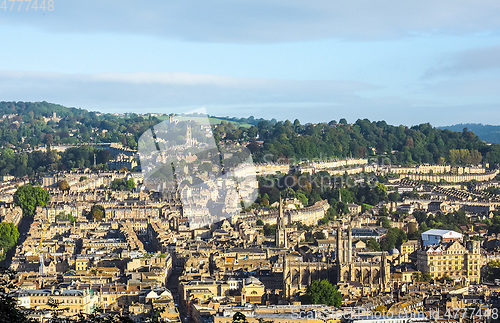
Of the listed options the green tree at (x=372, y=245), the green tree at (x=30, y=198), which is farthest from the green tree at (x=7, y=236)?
the green tree at (x=372, y=245)

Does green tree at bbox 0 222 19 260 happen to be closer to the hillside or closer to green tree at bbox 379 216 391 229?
green tree at bbox 379 216 391 229

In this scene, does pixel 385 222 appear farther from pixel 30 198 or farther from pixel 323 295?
pixel 323 295

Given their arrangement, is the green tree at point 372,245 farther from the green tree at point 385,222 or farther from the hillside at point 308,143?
the hillside at point 308,143

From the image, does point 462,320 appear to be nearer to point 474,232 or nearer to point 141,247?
point 141,247

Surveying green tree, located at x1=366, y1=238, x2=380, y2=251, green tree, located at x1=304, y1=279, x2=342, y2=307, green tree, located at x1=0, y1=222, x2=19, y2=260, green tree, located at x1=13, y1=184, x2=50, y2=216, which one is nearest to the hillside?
green tree, located at x1=13, y1=184, x2=50, y2=216

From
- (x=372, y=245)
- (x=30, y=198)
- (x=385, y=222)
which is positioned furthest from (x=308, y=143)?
(x=372, y=245)

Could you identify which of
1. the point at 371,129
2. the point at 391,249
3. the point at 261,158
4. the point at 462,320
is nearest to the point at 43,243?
the point at 391,249

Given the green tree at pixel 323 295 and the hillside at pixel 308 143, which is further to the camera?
the hillside at pixel 308 143
